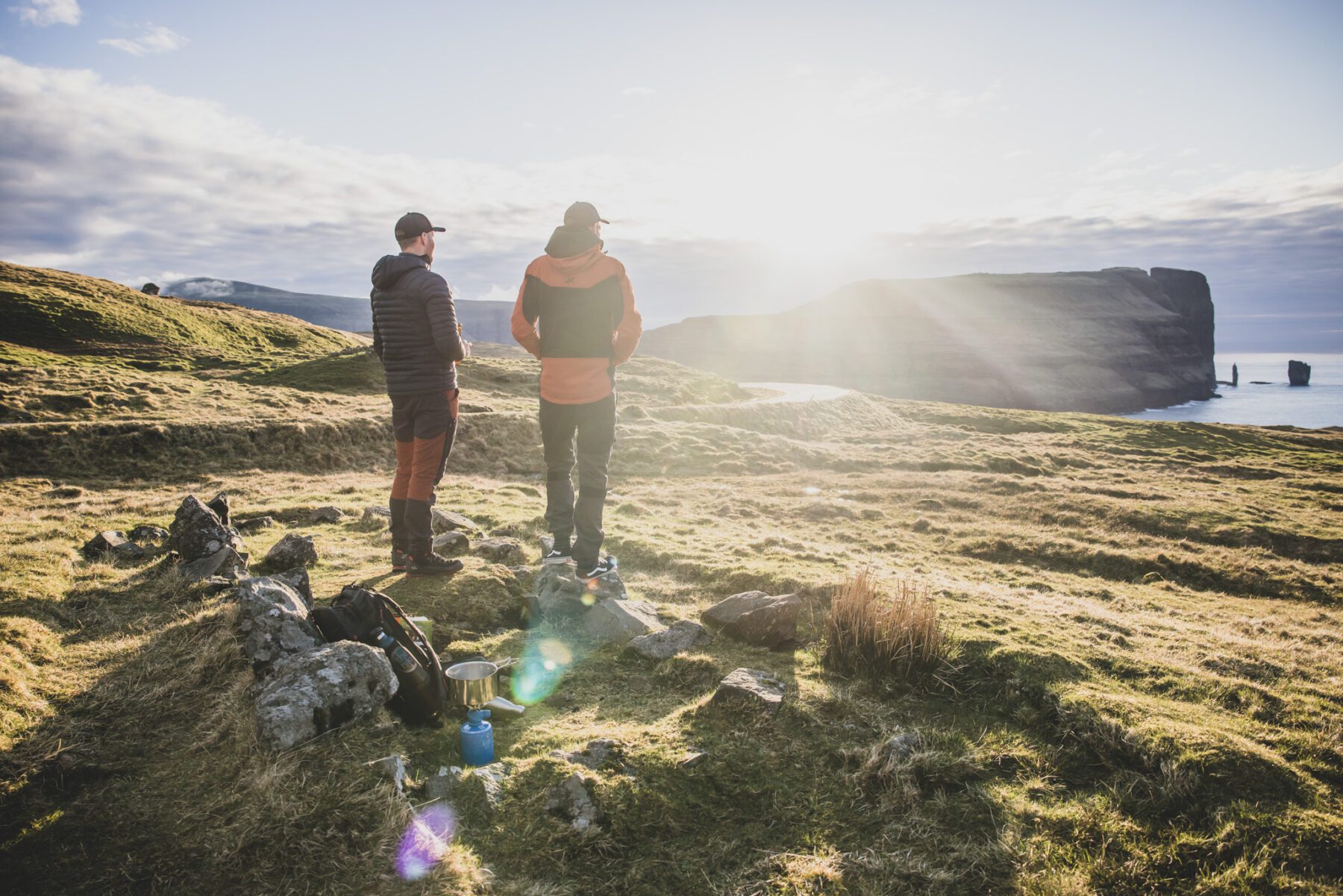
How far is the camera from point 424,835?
3.58m

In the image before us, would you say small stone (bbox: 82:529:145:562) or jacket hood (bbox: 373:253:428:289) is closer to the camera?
jacket hood (bbox: 373:253:428:289)

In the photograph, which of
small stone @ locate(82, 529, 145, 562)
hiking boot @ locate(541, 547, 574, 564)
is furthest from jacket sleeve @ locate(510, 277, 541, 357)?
small stone @ locate(82, 529, 145, 562)

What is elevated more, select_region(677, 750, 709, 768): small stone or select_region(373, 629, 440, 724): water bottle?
select_region(373, 629, 440, 724): water bottle

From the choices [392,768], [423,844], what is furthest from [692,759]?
[392,768]

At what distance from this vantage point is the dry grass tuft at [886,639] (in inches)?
231

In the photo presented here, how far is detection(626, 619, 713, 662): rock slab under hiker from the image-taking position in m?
6.34

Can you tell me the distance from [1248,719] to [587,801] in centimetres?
558

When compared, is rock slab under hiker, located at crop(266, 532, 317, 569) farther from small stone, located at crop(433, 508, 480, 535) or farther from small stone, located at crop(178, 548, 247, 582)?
small stone, located at crop(433, 508, 480, 535)

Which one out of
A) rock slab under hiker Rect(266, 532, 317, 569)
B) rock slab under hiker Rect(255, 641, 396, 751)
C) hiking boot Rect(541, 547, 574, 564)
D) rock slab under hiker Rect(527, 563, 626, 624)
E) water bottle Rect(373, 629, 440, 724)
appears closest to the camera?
rock slab under hiker Rect(255, 641, 396, 751)

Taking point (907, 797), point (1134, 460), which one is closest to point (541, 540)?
point (907, 797)

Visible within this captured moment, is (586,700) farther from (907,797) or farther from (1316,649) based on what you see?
(1316,649)

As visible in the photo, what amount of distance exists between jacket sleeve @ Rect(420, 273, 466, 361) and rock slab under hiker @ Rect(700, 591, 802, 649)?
13.6 feet

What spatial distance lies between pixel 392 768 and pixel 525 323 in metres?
4.59

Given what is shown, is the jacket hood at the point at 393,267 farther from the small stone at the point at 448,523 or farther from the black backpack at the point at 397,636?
the small stone at the point at 448,523
